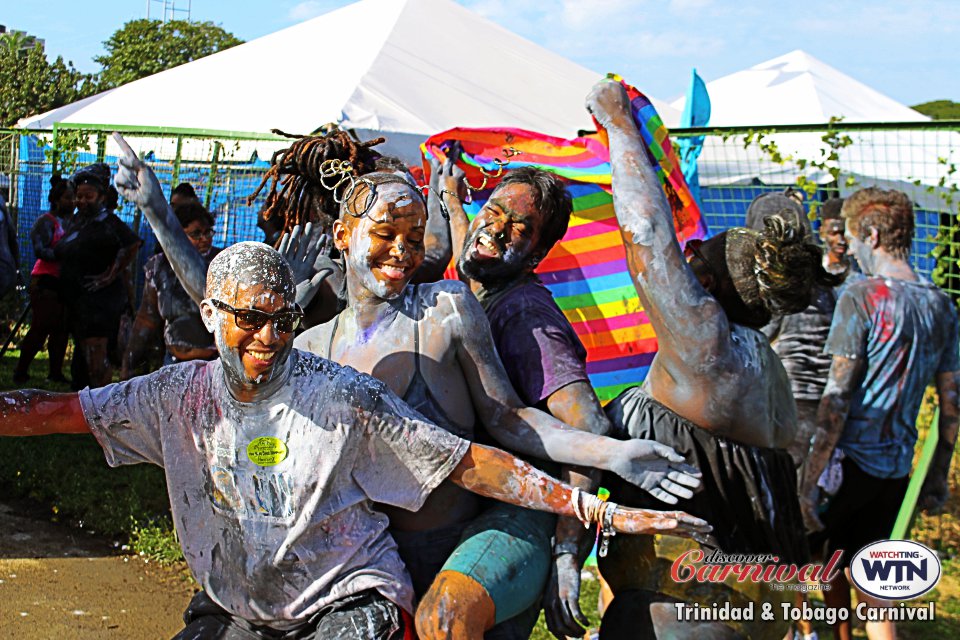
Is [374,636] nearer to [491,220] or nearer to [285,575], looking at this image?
[285,575]

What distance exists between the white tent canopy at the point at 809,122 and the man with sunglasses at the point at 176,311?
124 inches

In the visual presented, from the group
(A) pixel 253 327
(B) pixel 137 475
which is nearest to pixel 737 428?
(A) pixel 253 327

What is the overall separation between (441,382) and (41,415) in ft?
3.21

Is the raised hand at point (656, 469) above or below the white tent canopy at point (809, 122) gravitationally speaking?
below

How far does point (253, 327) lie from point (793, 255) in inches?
58.1

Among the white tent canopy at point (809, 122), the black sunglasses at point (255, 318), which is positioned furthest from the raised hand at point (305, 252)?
the white tent canopy at point (809, 122)

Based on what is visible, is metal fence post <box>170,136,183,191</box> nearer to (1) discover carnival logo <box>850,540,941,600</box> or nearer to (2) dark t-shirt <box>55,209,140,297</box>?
(2) dark t-shirt <box>55,209,140,297</box>

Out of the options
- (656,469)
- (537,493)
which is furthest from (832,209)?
(537,493)

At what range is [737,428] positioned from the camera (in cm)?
268

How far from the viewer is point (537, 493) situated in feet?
7.52

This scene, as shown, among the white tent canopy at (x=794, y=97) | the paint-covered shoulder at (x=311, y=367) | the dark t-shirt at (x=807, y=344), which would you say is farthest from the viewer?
the white tent canopy at (x=794, y=97)

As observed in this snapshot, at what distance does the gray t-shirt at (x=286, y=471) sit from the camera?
2277 mm

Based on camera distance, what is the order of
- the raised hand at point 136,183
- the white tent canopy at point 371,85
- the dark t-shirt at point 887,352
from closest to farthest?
the raised hand at point 136,183
the dark t-shirt at point 887,352
the white tent canopy at point 371,85

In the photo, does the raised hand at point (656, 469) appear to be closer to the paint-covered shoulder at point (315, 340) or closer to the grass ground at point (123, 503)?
the paint-covered shoulder at point (315, 340)
